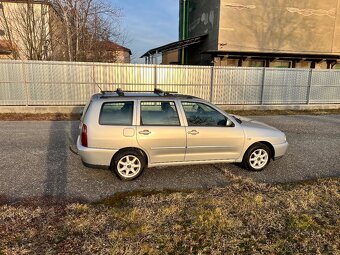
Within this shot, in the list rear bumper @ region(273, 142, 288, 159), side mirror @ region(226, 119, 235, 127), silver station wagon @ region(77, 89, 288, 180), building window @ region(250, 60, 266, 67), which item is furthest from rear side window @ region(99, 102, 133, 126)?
building window @ region(250, 60, 266, 67)

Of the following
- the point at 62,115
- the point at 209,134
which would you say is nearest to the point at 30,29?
the point at 62,115

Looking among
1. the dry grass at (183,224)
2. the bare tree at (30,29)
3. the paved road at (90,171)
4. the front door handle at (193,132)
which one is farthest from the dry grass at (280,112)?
the bare tree at (30,29)

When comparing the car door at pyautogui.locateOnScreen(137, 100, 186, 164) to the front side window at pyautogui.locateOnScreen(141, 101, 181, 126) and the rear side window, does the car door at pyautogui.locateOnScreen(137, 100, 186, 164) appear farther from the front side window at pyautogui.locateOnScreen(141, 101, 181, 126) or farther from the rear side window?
the rear side window

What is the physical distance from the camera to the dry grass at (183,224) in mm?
2779

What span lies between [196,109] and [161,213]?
2.14 metres

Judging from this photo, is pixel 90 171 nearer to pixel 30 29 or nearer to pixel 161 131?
pixel 161 131

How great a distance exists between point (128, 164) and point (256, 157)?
98.4 inches

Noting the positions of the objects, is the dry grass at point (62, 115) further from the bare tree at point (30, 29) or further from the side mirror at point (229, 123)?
the side mirror at point (229, 123)

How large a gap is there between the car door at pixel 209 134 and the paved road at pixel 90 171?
1.40ft

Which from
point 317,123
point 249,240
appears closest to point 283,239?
point 249,240

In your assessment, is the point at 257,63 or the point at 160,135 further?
the point at 257,63

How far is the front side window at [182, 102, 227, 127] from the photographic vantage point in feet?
15.7

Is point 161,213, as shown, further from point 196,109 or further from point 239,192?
point 196,109

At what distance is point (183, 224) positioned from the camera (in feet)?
10.6
